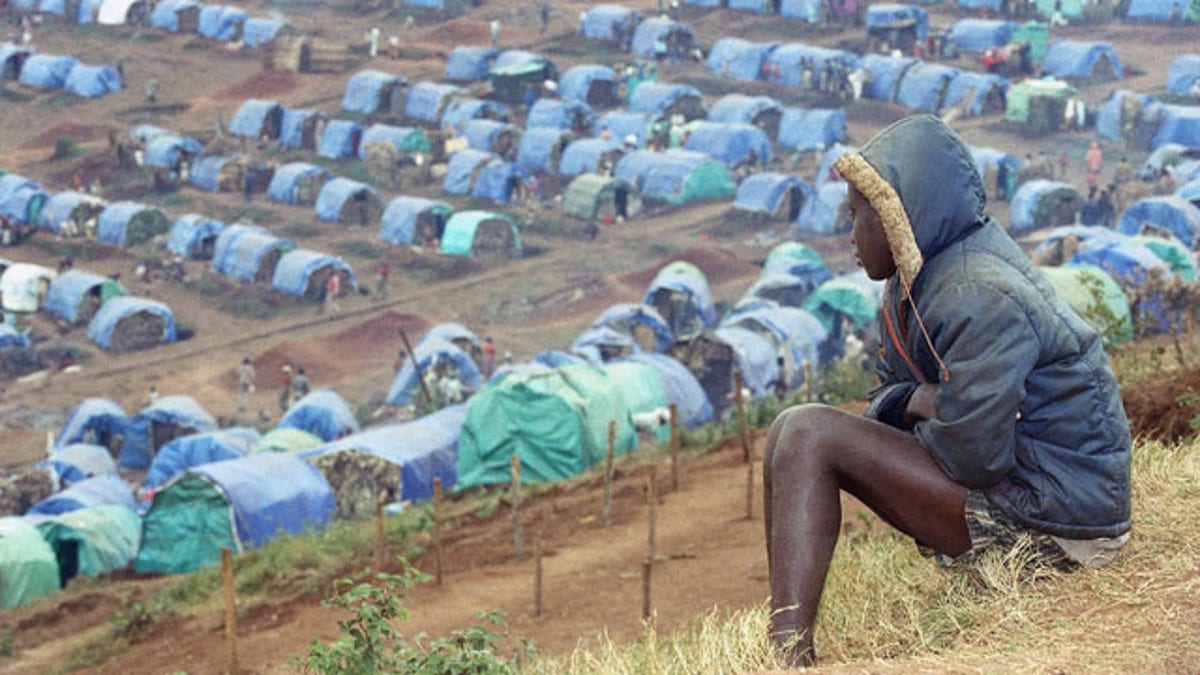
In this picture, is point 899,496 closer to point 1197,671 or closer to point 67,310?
point 1197,671

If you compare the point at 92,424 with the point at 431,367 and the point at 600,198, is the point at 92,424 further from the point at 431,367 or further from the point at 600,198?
the point at 600,198

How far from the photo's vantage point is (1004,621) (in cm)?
A: 333

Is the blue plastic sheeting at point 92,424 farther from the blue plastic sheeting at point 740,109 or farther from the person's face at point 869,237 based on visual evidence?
the person's face at point 869,237

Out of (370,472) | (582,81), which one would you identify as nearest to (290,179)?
(582,81)

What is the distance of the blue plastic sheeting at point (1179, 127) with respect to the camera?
3638 cm

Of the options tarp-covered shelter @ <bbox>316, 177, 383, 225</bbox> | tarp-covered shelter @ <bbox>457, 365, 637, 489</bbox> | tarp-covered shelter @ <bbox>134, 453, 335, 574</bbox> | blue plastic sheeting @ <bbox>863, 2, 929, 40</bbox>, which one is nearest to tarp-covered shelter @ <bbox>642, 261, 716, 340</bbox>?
tarp-covered shelter @ <bbox>457, 365, 637, 489</bbox>

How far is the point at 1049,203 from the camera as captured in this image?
107 feet

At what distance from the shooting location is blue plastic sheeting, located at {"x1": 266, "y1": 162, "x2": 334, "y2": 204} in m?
37.8

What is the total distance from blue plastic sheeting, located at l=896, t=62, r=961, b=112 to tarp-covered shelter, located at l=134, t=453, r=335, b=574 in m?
28.1

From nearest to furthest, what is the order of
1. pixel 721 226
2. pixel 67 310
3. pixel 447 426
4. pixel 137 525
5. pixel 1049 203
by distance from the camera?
pixel 137 525 < pixel 447 426 < pixel 67 310 < pixel 1049 203 < pixel 721 226

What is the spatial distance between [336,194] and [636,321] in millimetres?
12072

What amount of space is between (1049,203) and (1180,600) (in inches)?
1215

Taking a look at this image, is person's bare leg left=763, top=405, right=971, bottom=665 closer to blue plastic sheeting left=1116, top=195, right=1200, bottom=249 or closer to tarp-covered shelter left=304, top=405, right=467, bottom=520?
tarp-covered shelter left=304, top=405, right=467, bottom=520

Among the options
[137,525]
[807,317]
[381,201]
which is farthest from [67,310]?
[807,317]
